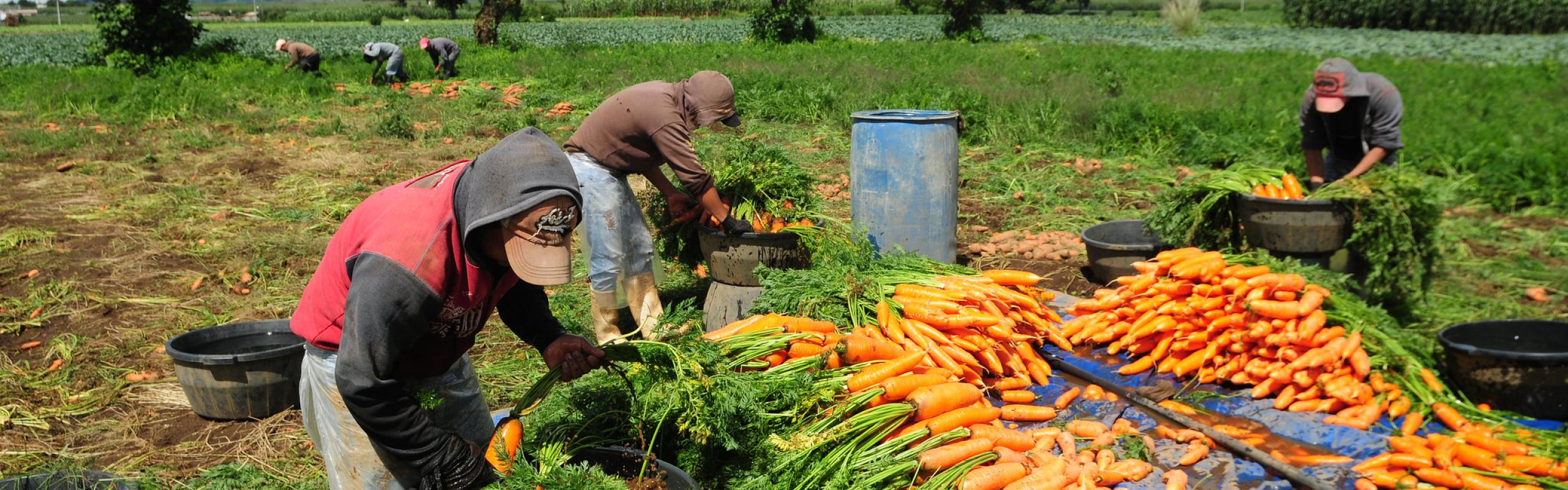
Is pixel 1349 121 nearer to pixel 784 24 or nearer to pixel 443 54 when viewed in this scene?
pixel 443 54

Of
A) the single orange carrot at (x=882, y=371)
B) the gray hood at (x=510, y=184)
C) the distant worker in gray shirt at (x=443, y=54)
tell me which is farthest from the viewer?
the distant worker in gray shirt at (x=443, y=54)

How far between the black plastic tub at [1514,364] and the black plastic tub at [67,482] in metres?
5.71

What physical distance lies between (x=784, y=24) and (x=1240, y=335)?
23.7 m

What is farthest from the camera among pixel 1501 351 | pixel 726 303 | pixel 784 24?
pixel 784 24

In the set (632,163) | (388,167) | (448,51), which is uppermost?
(448,51)

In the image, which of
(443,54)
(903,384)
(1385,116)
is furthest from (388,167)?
(1385,116)

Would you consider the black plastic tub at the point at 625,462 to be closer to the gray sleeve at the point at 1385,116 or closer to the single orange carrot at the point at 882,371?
the single orange carrot at the point at 882,371

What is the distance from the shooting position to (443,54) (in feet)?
63.0

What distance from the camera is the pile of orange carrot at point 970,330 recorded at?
15.7 ft

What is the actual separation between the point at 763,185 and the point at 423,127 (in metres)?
9.32

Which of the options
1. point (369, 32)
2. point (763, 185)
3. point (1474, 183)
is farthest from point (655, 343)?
point (369, 32)

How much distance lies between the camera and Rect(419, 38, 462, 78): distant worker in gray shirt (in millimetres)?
19078

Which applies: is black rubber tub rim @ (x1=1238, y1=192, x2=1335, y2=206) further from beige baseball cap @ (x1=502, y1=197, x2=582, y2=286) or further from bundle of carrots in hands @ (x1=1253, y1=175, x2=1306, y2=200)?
beige baseball cap @ (x1=502, y1=197, x2=582, y2=286)

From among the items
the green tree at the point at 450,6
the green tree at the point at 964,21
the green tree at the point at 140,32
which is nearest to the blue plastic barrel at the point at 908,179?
the green tree at the point at 140,32
